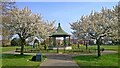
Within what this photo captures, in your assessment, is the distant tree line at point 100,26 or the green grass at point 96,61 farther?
the distant tree line at point 100,26

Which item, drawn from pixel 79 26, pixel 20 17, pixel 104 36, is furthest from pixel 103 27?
pixel 20 17

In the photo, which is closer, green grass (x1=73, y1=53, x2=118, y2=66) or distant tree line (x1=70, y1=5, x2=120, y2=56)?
green grass (x1=73, y1=53, x2=118, y2=66)

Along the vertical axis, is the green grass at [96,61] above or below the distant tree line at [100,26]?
below

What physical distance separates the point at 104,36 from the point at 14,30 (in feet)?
38.5

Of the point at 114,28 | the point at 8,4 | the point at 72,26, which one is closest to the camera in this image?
the point at 8,4

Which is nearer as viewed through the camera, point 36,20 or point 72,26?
point 36,20

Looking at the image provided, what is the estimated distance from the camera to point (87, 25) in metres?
35.1

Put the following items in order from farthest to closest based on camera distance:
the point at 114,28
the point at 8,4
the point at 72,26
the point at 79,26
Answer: the point at 72,26 → the point at 79,26 → the point at 114,28 → the point at 8,4

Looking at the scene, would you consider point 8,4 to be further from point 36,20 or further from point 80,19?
point 80,19

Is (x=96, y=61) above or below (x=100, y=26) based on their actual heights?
below

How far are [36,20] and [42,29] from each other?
1502 millimetres

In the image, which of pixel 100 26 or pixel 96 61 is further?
pixel 100 26

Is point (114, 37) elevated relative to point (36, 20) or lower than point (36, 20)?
lower

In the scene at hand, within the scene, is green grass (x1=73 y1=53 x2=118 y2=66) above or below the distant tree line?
below
